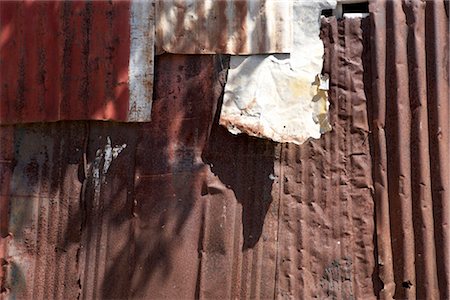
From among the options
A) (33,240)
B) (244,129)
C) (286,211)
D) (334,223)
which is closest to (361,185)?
(334,223)

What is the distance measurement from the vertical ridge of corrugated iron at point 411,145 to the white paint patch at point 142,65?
1365 millimetres

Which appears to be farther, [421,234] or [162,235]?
[162,235]

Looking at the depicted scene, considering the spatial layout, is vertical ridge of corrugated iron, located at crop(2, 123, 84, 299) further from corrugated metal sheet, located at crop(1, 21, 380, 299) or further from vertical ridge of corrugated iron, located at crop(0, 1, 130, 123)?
vertical ridge of corrugated iron, located at crop(0, 1, 130, 123)

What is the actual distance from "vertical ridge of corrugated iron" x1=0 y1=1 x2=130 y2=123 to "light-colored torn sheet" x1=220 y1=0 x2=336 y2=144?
726mm

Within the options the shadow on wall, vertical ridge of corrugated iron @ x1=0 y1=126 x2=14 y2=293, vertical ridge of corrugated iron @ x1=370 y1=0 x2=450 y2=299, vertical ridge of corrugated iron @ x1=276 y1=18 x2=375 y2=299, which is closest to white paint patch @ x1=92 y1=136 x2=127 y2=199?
the shadow on wall

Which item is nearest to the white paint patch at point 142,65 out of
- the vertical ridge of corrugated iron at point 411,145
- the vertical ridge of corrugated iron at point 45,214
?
the vertical ridge of corrugated iron at point 45,214

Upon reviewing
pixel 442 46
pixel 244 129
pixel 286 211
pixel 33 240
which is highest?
pixel 442 46

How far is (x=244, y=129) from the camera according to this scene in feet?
10.0

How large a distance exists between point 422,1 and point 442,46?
0.30 m

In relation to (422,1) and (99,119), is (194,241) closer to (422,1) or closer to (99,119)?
(99,119)

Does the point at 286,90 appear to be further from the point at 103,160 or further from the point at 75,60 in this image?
the point at 75,60

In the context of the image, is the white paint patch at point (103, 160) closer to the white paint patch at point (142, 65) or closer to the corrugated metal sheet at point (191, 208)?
the corrugated metal sheet at point (191, 208)

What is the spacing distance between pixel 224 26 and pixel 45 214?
166 cm

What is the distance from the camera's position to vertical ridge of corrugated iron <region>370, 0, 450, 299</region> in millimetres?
2957
